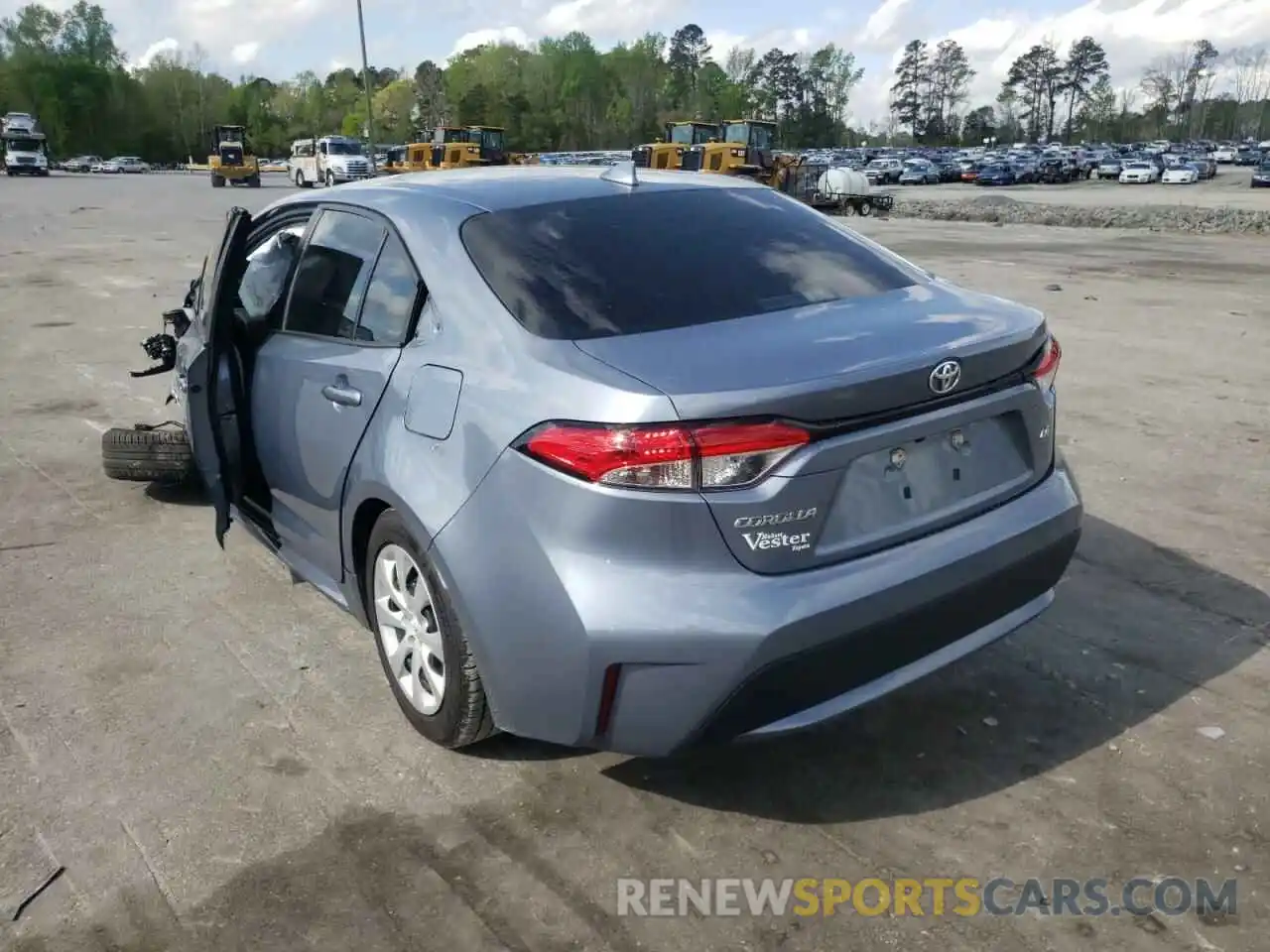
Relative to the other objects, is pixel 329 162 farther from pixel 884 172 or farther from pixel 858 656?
pixel 858 656

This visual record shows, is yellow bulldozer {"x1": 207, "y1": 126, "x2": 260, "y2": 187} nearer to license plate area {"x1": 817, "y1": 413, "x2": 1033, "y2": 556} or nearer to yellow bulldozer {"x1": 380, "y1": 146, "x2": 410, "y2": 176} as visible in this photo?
yellow bulldozer {"x1": 380, "y1": 146, "x2": 410, "y2": 176}

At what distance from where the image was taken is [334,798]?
3.15 meters

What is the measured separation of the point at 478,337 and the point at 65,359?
804cm

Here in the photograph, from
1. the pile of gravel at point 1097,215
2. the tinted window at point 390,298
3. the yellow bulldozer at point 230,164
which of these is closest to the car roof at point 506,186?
the tinted window at point 390,298

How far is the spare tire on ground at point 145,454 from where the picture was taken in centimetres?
562

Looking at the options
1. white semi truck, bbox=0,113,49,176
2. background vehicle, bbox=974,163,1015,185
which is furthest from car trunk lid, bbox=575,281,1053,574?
white semi truck, bbox=0,113,49,176

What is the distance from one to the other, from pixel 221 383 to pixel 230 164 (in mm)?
55897

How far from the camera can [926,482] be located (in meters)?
2.84

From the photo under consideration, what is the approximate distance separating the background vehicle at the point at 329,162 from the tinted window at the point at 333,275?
43.9 meters

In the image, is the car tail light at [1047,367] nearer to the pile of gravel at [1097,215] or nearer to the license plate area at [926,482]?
the license plate area at [926,482]

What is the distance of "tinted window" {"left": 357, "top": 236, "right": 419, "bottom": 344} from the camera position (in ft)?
10.8

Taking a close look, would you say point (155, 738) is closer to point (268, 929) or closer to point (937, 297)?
point (268, 929)

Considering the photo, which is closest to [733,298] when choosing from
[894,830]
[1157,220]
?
[894,830]

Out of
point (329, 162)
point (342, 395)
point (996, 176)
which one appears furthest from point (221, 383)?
point (996, 176)
